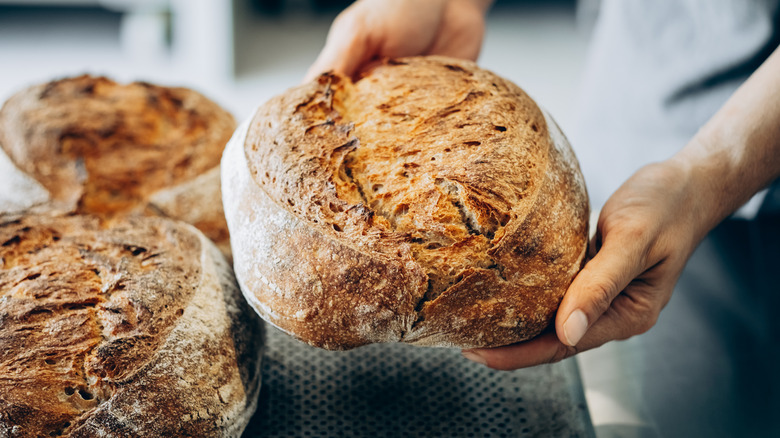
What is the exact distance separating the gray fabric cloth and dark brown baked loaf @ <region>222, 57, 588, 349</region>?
1.72ft

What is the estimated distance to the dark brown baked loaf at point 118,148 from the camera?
1.45 meters

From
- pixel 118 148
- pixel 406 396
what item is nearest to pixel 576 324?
pixel 406 396

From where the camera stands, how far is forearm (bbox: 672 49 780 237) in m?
1.22

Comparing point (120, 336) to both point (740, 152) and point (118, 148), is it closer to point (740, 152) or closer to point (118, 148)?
point (118, 148)

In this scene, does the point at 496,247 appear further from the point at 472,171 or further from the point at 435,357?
the point at 435,357

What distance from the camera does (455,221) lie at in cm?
102

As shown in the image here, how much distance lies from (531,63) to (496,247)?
3.42 metres

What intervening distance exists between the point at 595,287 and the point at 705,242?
2.92 feet

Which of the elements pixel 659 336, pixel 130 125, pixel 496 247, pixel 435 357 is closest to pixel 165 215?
pixel 130 125

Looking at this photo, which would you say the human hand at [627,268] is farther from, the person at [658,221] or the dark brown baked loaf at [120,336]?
the dark brown baked loaf at [120,336]

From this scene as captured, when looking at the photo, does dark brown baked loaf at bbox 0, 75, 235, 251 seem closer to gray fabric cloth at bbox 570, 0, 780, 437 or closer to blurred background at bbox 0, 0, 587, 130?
gray fabric cloth at bbox 570, 0, 780, 437

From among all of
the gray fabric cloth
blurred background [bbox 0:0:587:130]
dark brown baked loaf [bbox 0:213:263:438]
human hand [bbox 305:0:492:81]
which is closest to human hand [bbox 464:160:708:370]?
the gray fabric cloth

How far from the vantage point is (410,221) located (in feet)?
3.34

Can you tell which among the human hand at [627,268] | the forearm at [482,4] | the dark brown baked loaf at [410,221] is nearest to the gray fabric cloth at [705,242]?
the human hand at [627,268]
